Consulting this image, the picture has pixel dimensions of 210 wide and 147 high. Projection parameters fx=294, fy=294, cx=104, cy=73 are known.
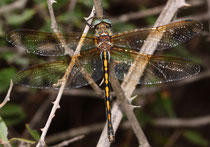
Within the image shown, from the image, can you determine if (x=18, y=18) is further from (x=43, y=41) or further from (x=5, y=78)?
(x=43, y=41)

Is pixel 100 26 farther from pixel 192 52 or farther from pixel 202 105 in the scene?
pixel 202 105

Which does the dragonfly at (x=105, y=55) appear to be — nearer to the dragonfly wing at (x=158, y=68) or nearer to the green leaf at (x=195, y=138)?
the dragonfly wing at (x=158, y=68)

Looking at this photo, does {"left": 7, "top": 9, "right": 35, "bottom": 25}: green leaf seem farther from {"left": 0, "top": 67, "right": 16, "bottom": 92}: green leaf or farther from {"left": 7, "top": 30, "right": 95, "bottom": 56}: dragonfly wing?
{"left": 7, "top": 30, "right": 95, "bottom": 56}: dragonfly wing

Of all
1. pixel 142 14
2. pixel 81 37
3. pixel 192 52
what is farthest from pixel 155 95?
pixel 81 37

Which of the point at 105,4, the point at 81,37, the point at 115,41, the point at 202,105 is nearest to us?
the point at 81,37

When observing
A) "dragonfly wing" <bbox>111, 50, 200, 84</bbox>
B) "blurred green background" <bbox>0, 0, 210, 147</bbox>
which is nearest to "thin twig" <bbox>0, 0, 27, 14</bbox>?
"blurred green background" <bbox>0, 0, 210, 147</bbox>

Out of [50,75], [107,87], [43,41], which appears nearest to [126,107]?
[107,87]

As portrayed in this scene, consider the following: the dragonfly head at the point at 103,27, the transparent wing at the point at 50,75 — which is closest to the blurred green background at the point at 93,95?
the dragonfly head at the point at 103,27
